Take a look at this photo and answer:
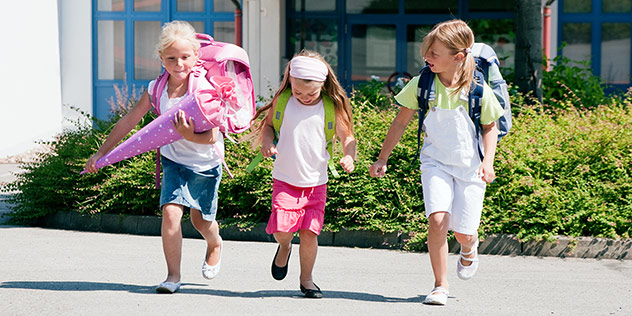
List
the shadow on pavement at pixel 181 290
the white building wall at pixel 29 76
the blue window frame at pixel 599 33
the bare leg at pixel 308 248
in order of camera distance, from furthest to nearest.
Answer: the blue window frame at pixel 599 33
the white building wall at pixel 29 76
the shadow on pavement at pixel 181 290
the bare leg at pixel 308 248

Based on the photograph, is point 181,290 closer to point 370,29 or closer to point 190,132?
point 190,132

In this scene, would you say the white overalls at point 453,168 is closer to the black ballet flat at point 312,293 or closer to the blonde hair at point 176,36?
the black ballet flat at point 312,293

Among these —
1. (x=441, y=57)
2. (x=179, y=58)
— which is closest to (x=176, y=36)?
(x=179, y=58)

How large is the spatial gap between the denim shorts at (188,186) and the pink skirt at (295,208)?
45 centimetres

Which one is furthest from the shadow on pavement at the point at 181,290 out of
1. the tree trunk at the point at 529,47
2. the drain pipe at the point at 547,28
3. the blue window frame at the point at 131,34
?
the blue window frame at the point at 131,34

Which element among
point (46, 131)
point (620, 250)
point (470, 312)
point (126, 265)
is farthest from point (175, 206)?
point (46, 131)

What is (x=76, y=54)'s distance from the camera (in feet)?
58.7

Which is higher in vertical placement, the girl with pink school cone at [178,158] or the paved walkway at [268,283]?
the girl with pink school cone at [178,158]

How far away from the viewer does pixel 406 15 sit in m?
17.5

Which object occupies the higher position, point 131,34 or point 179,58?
point 131,34

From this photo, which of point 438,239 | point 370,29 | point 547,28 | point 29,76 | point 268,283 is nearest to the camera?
point 438,239

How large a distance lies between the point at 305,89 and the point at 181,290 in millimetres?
1539

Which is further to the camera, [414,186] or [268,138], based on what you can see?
[414,186]

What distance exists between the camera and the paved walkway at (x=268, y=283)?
5477 millimetres
